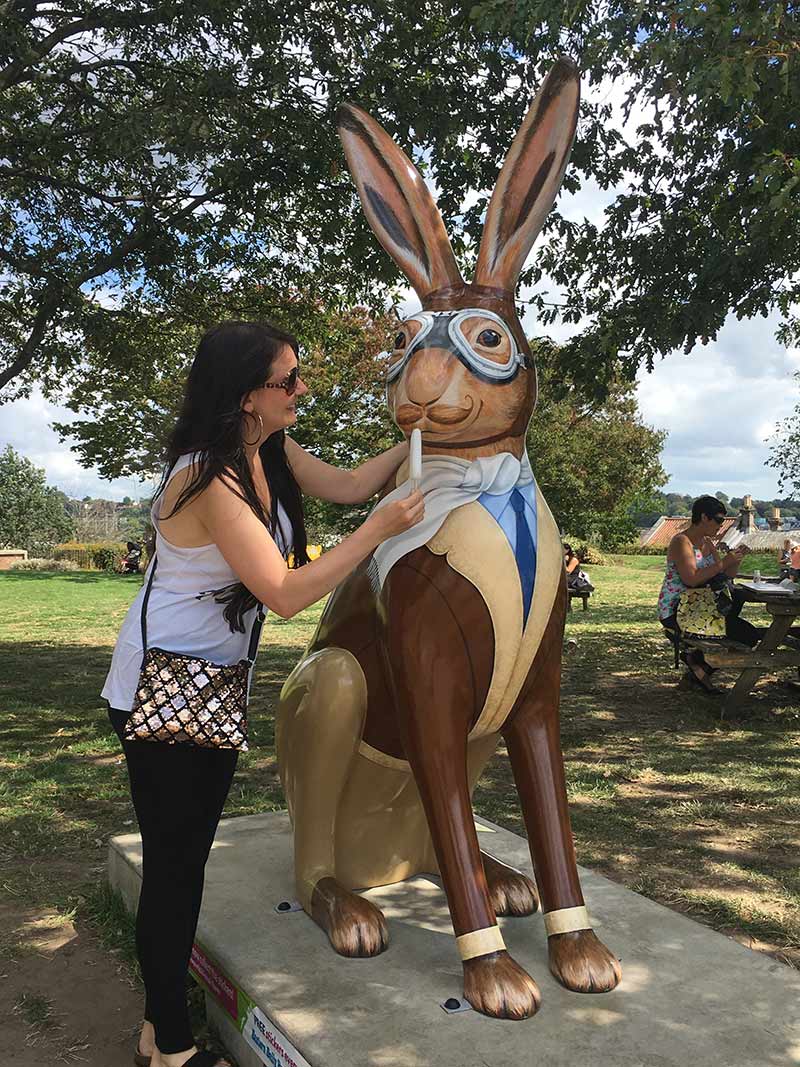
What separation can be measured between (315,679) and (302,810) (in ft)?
1.45

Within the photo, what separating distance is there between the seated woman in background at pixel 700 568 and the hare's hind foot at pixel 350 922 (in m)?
5.21

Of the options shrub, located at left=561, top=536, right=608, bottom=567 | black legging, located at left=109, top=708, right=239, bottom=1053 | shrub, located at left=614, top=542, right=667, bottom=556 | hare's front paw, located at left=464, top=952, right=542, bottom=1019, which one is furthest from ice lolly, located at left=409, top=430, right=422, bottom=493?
shrub, located at left=614, top=542, right=667, bottom=556

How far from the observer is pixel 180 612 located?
7.15 feet

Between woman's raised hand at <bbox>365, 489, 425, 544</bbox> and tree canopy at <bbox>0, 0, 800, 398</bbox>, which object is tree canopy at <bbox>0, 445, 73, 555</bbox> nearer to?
tree canopy at <bbox>0, 0, 800, 398</bbox>

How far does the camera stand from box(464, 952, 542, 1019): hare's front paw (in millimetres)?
2262

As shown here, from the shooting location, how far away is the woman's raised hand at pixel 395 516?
2062mm

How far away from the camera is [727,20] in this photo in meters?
3.92

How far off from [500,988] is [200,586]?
1.26 meters

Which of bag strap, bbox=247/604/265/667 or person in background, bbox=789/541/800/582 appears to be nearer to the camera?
bag strap, bbox=247/604/265/667

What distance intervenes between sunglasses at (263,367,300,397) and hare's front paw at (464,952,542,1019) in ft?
5.05

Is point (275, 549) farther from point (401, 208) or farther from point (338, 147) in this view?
point (338, 147)

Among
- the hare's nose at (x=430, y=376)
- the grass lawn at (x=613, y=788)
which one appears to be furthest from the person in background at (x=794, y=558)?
the hare's nose at (x=430, y=376)

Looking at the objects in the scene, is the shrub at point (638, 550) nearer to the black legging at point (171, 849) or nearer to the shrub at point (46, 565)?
the shrub at point (46, 565)

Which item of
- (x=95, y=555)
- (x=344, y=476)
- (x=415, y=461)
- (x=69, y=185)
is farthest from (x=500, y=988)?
(x=95, y=555)
